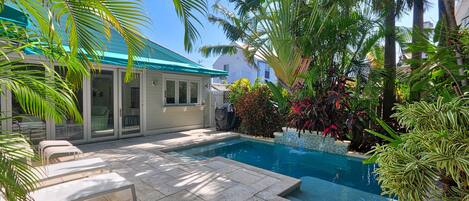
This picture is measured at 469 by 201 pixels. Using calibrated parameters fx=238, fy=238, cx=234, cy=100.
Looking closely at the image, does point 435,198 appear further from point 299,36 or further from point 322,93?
point 299,36

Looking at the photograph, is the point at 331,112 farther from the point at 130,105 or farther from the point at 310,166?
the point at 130,105

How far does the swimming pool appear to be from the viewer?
16.5ft

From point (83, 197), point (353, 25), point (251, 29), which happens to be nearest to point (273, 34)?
point (251, 29)

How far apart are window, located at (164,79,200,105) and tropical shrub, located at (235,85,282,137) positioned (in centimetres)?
299

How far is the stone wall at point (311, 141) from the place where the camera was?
809 centimetres

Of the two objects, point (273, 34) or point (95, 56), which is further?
point (273, 34)

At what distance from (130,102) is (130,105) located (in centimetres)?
13

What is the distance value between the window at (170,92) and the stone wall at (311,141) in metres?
5.12

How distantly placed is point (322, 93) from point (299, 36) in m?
2.15

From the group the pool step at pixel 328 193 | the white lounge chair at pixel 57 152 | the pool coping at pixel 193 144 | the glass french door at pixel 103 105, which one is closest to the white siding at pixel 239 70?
the pool coping at pixel 193 144

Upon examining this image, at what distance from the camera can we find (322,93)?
8.29 metres

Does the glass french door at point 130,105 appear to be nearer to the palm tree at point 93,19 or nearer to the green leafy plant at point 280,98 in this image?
the green leafy plant at point 280,98

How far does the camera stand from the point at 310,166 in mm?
7070

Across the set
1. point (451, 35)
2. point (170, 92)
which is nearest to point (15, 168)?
point (451, 35)
